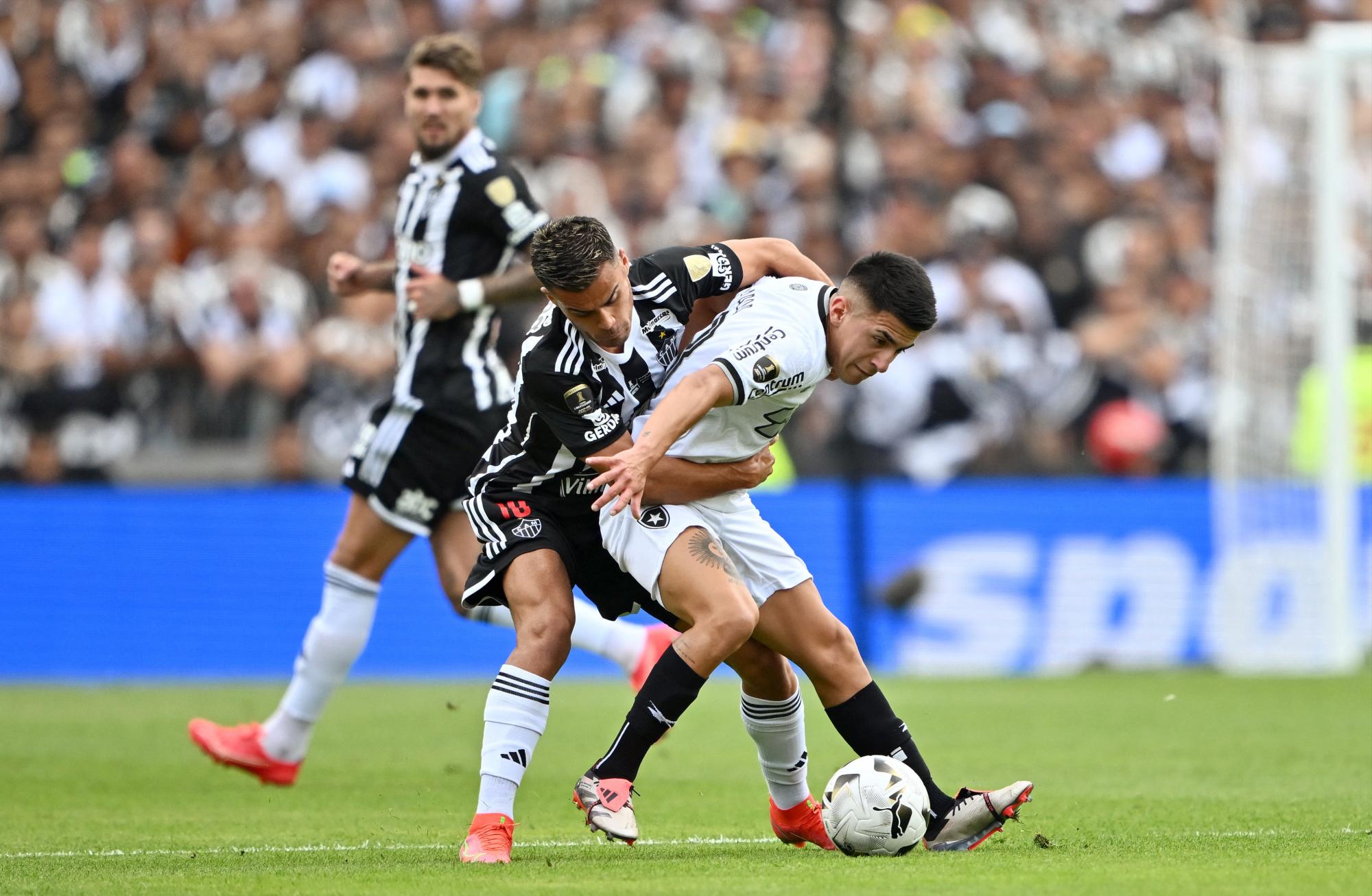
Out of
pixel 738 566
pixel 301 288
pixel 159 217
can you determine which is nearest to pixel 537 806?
pixel 738 566

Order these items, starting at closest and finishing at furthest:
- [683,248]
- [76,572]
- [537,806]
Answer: [683,248] → [537,806] → [76,572]

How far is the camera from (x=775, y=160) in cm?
1495

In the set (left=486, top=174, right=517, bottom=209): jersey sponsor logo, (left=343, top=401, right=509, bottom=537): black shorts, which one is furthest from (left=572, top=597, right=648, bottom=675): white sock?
(left=486, top=174, right=517, bottom=209): jersey sponsor logo

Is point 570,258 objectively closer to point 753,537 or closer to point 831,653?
point 753,537

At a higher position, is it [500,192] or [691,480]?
[500,192]

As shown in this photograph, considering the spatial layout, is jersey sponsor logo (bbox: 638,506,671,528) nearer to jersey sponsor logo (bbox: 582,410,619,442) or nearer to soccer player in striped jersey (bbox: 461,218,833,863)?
soccer player in striped jersey (bbox: 461,218,833,863)

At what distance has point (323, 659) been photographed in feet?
23.2

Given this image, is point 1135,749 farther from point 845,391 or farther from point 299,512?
point 299,512

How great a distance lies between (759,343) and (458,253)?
2.53 meters

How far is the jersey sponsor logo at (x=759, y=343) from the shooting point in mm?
4902

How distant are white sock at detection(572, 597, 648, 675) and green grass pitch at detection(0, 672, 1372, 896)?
1.67 ft

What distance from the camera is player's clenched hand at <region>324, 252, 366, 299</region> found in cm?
705

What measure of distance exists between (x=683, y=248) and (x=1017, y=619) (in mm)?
7261

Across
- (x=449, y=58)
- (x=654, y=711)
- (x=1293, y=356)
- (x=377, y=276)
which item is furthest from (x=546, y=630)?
(x=1293, y=356)
